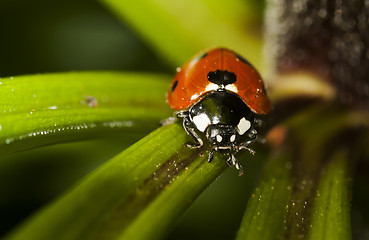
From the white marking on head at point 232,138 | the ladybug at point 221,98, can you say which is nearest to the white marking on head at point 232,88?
the ladybug at point 221,98

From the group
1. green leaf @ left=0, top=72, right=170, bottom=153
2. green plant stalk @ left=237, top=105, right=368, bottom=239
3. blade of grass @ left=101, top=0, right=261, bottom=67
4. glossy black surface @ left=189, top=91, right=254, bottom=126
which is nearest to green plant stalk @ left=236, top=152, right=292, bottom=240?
green plant stalk @ left=237, top=105, right=368, bottom=239

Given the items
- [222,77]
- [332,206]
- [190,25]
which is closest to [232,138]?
[222,77]

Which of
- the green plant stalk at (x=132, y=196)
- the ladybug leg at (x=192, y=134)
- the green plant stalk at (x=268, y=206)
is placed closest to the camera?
the green plant stalk at (x=132, y=196)

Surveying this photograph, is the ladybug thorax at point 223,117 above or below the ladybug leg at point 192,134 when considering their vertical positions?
above

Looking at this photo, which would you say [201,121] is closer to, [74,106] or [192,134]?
[192,134]

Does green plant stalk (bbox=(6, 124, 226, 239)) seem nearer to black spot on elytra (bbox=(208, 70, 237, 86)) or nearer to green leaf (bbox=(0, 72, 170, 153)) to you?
green leaf (bbox=(0, 72, 170, 153))

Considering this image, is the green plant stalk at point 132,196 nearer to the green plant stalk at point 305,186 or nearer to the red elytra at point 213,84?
the green plant stalk at point 305,186

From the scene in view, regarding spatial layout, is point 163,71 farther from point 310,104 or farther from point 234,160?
point 234,160

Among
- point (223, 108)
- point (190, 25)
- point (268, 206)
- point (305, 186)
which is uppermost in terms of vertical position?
point (190, 25)
